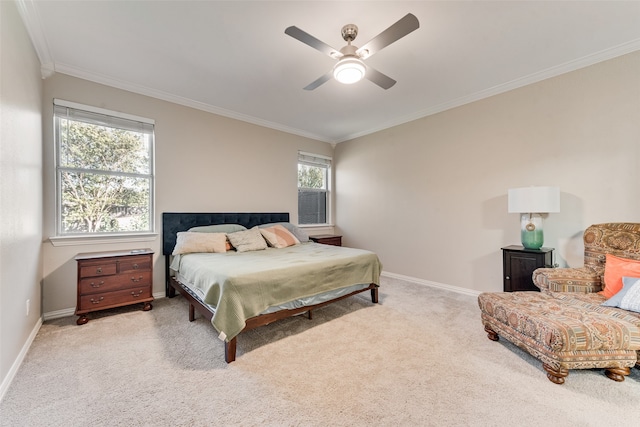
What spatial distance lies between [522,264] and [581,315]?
3.54ft

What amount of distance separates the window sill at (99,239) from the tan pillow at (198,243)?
0.42m

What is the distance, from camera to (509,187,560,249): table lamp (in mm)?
2705

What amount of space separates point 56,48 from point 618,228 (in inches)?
227

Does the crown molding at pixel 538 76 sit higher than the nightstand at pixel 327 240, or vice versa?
the crown molding at pixel 538 76

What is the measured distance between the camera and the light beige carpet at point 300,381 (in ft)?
4.92

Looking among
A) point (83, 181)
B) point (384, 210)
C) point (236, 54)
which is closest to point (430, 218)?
point (384, 210)

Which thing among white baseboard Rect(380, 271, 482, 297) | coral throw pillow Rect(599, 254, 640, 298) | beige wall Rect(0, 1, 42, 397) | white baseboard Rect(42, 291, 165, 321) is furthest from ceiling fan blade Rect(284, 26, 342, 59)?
white baseboard Rect(42, 291, 165, 321)

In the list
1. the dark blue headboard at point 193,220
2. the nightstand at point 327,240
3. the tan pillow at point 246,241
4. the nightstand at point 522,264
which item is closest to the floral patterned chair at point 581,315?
the nightstand at point 522,264

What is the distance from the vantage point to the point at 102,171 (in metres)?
3.21

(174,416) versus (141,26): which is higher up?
(141,26)

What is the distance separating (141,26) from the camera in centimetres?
228

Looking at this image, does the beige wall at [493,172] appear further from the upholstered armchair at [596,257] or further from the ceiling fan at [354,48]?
the ceiling fan at [354,48]

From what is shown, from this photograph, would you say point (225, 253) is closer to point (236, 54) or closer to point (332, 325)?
point (332, 325)

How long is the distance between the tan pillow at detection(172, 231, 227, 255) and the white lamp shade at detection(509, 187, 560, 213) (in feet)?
11.8
